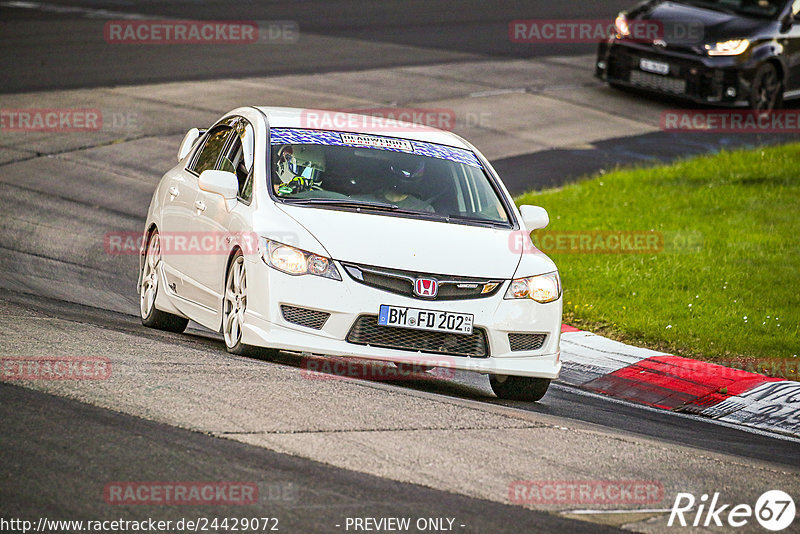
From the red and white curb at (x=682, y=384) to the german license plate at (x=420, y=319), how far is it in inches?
89.6

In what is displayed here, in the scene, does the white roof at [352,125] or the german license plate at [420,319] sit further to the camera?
the white roof at [352,125]

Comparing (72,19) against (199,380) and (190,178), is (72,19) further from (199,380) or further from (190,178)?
(199,380)

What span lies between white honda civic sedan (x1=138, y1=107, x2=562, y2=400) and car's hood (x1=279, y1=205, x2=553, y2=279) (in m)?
0.01

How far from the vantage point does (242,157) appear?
8992 millimetres

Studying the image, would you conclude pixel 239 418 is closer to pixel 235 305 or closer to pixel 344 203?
pixel 235 305

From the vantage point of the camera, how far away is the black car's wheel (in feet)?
68.3

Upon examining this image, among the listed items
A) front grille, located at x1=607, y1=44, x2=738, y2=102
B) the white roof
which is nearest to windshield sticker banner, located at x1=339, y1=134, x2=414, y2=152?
the white roof

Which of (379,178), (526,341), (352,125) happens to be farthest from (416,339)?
(352,125)

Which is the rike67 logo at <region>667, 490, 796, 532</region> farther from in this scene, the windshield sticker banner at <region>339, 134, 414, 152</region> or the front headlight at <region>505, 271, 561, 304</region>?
the windshield sticker banner at <region>339, 134, 414, 152</region>

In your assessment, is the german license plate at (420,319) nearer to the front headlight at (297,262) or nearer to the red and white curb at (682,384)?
the front headlight at (297,262)

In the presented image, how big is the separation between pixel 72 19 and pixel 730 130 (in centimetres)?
1346

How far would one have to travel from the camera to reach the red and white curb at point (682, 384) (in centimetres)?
926

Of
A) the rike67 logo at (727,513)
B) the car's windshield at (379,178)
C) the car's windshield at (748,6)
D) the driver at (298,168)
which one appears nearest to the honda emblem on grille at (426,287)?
the car's windshield at (379,178)

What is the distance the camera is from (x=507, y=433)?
690cm
